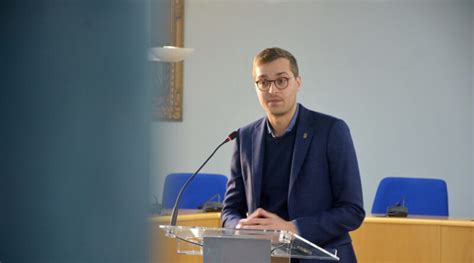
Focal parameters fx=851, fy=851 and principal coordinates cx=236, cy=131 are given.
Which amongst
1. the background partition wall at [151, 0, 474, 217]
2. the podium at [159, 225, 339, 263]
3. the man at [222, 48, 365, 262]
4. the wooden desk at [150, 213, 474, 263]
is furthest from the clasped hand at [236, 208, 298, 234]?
the background partition wall at [151, 0, 474, 217]

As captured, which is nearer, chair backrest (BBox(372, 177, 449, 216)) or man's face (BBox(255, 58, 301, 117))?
man's face (BBox(255, 58, 301, 117))

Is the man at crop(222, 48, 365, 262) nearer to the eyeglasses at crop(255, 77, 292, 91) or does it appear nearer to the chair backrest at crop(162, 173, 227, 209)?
the eyeglasses at crop(255, 77, 292, 91)

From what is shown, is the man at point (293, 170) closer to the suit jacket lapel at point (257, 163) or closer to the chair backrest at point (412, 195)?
the suit jacket lapel at point (257, 163)

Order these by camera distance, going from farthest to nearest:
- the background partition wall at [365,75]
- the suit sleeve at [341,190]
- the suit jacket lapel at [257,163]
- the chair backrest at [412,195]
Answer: the background partition wall at [365,75]
the chair backrest at [412,195]
the suit jacket lapel at [257,163]
the suit sleeve at [341,190]

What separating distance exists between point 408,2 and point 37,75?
7.80m

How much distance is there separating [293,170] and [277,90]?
0.94 feet

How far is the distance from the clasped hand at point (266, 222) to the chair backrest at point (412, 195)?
3.49 metres

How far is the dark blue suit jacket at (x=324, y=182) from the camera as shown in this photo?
271 centimetres

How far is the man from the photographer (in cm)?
271

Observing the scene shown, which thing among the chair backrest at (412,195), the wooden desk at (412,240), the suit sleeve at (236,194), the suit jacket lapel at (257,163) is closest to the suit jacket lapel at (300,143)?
the suit jacket lapel at (257,163)

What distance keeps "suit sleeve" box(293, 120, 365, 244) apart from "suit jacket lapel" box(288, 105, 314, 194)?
71 mm

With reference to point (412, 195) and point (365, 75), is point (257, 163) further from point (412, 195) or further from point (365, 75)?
point (365, 75)

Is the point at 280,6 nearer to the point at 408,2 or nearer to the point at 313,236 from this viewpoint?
the point at 408,2

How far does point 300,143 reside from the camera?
108 inches
